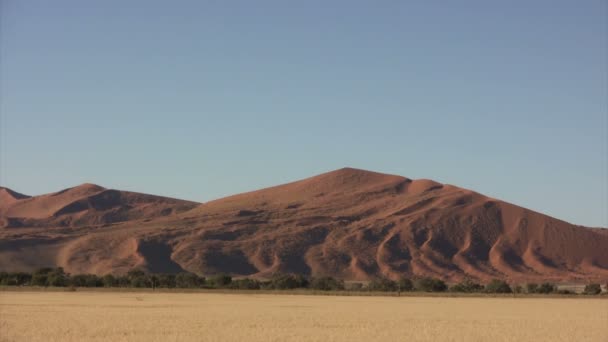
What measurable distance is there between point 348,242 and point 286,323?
90679 millimetres

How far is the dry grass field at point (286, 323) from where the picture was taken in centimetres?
2947

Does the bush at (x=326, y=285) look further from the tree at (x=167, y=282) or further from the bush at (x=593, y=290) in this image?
the bush at (x=593, y=290)

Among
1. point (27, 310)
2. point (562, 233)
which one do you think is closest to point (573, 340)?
point (27, 310)

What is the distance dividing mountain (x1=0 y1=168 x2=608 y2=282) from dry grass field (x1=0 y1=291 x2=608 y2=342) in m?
66.4

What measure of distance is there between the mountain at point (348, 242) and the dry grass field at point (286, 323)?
66.4 metres

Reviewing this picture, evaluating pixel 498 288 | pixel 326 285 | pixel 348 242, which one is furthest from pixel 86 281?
pixel 348 242

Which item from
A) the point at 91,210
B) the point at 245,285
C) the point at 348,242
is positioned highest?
the point at 91,210

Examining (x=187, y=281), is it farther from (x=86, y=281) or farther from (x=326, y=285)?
(x=326, y=285)

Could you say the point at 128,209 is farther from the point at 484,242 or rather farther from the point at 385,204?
the point at 484,242

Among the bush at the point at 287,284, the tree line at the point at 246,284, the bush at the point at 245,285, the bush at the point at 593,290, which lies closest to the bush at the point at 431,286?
the tree line at the point at 246,284

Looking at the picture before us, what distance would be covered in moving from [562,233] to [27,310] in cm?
11008

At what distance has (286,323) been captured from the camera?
1420 inches

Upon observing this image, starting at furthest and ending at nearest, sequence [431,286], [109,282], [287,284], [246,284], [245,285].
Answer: [246,284] < [245,285] < [109,282] < [287,284] < [431,286]

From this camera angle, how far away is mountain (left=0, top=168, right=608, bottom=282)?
4636 inches
